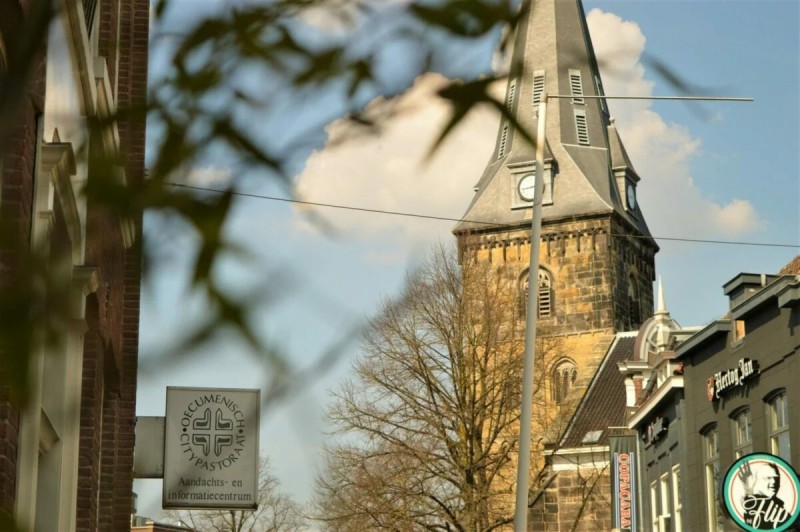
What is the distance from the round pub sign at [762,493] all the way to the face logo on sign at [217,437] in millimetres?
23301

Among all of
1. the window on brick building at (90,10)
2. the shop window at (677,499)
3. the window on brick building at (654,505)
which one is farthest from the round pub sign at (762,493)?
the window on brick building at (90,10)

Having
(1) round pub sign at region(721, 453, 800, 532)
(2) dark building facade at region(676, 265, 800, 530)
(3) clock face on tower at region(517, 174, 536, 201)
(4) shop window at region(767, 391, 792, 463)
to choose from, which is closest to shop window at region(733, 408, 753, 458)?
(2) dark building facade at region(676, 265, 800, 530)

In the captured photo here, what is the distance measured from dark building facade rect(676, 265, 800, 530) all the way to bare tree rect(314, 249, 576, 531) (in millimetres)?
5684

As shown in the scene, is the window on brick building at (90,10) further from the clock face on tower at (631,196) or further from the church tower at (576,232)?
the clock face on tower at (631,196)

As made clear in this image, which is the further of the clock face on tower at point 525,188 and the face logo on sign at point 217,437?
the clock face on tower at point 525,188

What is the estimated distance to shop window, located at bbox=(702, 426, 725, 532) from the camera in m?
31.1

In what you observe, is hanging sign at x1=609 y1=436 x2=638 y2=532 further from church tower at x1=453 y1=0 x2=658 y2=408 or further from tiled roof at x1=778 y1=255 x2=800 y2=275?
church tower at x1=453 y1=0 x2=658 y2=408

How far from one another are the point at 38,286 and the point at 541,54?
0.95m

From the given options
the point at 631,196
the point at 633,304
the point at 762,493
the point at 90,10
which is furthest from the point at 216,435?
the point at 631,196

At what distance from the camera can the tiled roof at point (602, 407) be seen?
58625 millimetres

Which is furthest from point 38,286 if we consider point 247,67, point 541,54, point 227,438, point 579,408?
point 579,408

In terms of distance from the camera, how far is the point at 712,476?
31.8 meters

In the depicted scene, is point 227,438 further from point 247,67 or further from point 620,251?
point 620,251

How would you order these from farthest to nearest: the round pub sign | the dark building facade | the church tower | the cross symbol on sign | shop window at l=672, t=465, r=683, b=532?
the church tower
shop window at l=672, t=465, r=683, b=532
the dark building facade
the round pub sign
the cross symbol on sign
